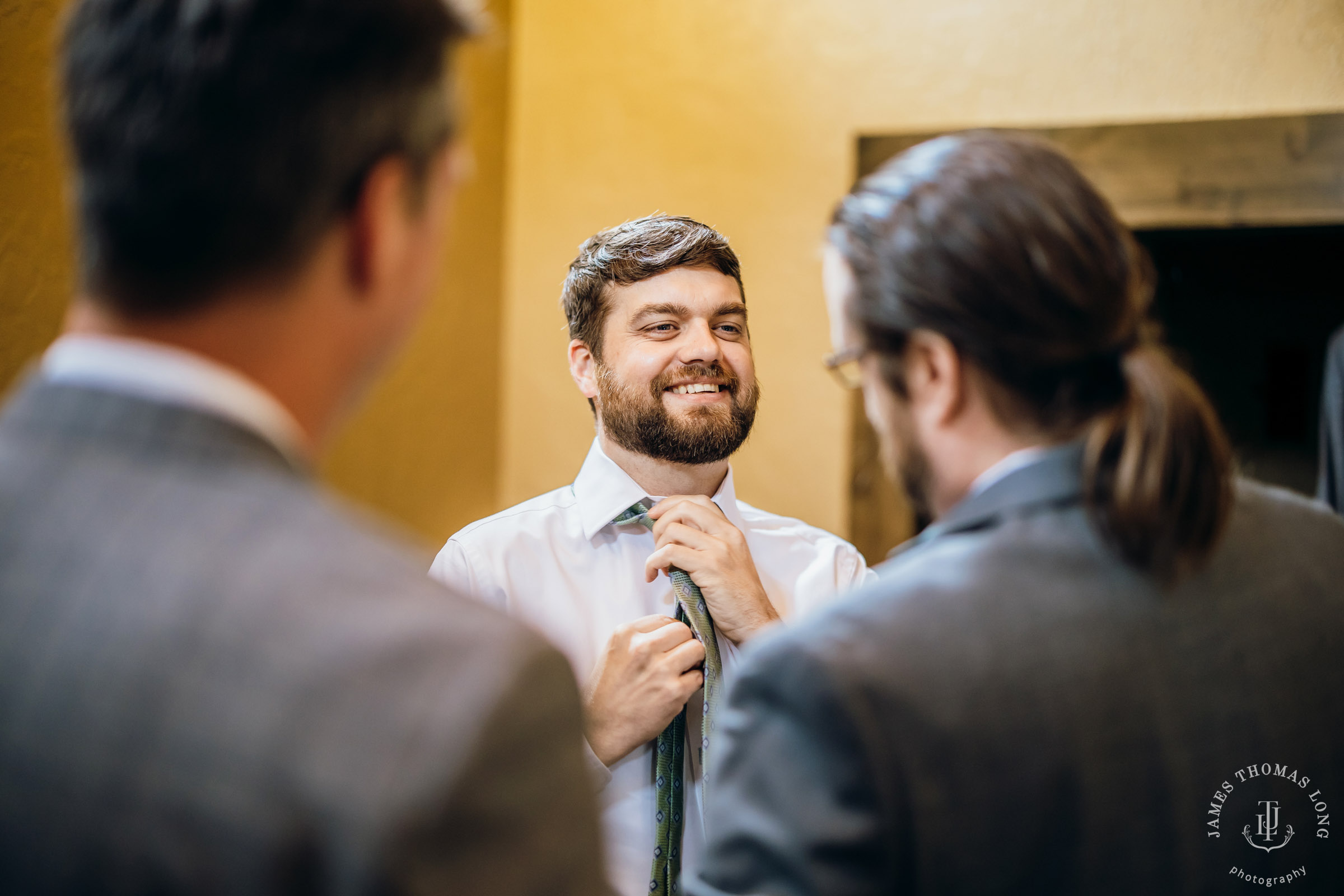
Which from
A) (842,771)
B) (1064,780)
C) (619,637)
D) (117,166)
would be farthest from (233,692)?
Result: (619,637)

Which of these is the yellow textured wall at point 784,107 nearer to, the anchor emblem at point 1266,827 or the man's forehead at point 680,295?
the man's forehead at point 680,295

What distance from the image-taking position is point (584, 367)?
5.87ft

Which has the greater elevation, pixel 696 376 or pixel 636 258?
pixel 636 258

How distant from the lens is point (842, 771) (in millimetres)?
684

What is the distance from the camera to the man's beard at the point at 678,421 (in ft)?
5.38

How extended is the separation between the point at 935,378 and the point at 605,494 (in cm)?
89

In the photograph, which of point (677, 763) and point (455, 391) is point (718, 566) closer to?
point (677, 763)

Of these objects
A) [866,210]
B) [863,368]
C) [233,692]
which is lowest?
[233,692]

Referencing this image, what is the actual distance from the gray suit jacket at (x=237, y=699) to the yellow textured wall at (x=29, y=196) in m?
1.48

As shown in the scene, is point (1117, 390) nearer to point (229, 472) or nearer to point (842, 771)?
point (842, 771)

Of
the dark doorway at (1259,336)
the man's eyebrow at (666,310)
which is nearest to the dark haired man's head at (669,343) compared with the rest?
the man's eyebrow at (666,310)

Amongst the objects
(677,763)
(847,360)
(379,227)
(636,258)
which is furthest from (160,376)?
(636,258)

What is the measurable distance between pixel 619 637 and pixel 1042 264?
2.72 feet

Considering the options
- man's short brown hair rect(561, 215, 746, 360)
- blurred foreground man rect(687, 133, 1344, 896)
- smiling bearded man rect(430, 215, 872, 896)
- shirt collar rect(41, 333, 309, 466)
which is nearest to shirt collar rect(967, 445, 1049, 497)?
blurred foreground man rect(687, 133, 1344, 896)
